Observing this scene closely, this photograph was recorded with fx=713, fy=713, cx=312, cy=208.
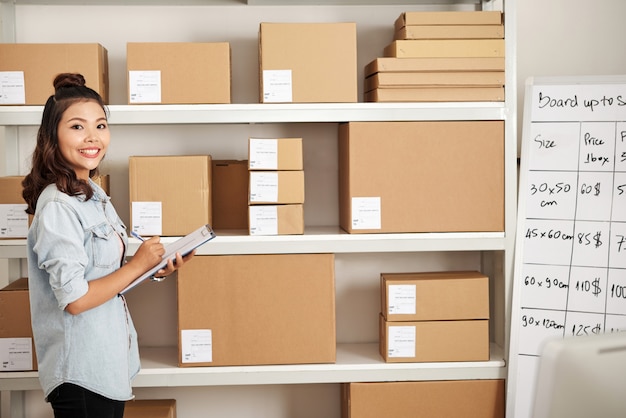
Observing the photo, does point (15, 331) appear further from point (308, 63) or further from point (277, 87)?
point (308, 63)

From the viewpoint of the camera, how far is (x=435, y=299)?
2559 mm

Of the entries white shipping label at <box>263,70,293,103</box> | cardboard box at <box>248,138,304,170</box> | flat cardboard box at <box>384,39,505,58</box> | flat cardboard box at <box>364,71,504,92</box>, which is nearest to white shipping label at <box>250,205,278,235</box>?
cardboard box at <box>248,138,304,170</box>

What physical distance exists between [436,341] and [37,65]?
171cm

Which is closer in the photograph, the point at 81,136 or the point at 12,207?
the point at 81,136

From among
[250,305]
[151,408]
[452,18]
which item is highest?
[452,18]

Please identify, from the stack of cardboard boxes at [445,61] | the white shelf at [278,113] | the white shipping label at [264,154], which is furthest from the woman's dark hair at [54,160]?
the stack of cardboard boxes at [445,61]

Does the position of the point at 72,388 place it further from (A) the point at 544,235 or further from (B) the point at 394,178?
(A) the point at 544,235

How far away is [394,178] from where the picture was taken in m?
2.54

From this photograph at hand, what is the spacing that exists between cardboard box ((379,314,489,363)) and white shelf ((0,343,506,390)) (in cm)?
3

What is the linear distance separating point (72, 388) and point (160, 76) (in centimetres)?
114

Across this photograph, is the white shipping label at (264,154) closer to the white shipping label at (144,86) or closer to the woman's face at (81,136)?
the white shipping label at (144,86)

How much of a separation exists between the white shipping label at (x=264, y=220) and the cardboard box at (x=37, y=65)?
755 millimetres

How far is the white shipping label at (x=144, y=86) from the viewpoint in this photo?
248cm

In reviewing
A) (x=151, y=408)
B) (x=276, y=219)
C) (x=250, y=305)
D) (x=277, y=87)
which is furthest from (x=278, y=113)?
(x=151, y=408)
